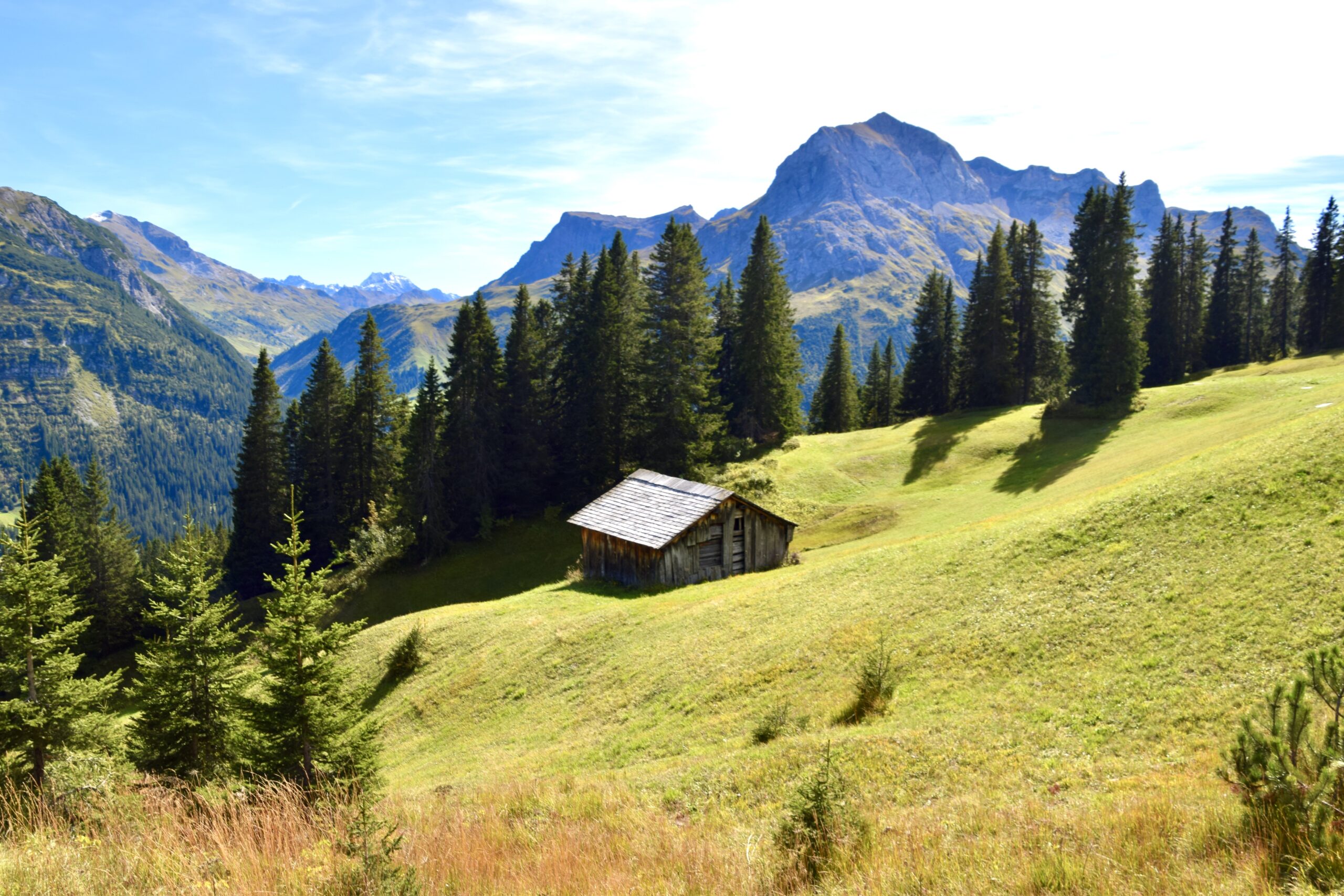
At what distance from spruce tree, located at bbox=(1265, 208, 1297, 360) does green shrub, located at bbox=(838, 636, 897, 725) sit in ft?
301

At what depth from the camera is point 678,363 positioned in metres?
55.4

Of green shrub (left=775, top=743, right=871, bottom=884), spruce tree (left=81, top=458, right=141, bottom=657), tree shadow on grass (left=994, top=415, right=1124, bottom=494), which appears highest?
tree shadow on grass (left=994, top=415, right=1124, bottom=494)

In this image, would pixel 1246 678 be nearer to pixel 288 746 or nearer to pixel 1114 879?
pixel 1114 879

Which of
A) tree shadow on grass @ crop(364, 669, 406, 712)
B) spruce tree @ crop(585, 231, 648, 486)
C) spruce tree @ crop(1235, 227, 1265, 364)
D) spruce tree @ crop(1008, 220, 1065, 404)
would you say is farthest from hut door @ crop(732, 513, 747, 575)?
spruce tree @ crop(1235, 227, 1265, 364)

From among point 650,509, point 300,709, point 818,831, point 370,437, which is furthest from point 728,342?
point 818,831

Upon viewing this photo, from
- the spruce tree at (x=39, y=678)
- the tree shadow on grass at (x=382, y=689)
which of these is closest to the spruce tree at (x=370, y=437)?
the tree shadow on grass at (x=382, y=689)

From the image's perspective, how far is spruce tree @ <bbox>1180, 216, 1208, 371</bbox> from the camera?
80812mm

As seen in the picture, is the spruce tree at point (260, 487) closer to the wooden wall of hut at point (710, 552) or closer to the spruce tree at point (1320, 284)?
the wooden wall of hut at point (710, 552)

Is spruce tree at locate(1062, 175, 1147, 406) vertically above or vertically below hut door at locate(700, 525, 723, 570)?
above

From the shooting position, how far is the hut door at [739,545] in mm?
37219

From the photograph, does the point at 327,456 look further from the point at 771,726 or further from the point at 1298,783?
the point at 1298,783

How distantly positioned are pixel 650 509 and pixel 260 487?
45.2m

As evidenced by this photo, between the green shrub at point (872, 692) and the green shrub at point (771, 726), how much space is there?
49.1 inches

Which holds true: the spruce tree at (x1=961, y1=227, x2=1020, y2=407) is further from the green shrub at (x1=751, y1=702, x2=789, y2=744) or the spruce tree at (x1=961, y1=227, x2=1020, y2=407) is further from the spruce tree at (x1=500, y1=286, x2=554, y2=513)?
the green shrub at (x1=751, y1=702, x2=789, y2=744)
